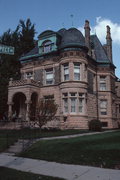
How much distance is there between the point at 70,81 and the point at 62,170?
55.5 feet

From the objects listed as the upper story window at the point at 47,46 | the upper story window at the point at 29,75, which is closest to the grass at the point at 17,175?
the upper story window at the point at 47,46

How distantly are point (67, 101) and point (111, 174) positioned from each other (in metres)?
17.3

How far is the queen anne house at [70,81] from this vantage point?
966 inches

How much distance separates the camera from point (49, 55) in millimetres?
27641

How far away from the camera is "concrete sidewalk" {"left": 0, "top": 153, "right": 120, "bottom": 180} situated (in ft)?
23.2

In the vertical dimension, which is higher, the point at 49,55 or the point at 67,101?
→ the point at 49,55

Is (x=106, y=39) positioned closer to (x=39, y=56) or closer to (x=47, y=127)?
(x=39, y=56)

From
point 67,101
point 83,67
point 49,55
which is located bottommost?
point 67,101

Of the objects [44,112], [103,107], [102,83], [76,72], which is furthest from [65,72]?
[44,112]

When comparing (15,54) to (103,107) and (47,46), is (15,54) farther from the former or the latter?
(103,107)

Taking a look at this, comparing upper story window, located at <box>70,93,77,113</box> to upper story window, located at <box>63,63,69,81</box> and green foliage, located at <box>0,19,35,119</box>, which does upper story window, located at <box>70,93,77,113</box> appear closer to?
upper story window, located at <box>63,63,69,81</box>

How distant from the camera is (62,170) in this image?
802cm

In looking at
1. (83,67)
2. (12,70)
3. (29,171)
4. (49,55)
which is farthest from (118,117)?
(29,171)

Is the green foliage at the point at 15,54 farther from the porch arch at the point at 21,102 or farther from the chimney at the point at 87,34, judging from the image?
the chimney at the point at 87,34
